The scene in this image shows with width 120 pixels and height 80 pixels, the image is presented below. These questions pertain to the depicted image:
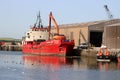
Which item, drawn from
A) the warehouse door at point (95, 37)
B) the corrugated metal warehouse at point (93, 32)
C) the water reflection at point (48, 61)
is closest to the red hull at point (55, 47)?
the water reflection at point (48, 61)

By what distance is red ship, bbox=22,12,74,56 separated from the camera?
81062mm

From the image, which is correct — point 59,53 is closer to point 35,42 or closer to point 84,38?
point 35,42

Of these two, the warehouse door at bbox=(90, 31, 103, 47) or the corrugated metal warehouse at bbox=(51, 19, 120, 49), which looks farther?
the warehouse door at bbox=(90, 31, 103, 47)

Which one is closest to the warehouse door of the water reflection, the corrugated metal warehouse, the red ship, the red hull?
the corrugated metal warehouse

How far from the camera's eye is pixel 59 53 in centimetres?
8231

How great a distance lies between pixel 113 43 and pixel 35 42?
1818cm

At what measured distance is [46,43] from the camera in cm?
8444

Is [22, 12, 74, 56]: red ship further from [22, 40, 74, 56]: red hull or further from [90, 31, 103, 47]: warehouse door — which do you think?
[90, 31, 103, 47]: warehouse door

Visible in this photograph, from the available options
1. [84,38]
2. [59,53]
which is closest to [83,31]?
[84,38]

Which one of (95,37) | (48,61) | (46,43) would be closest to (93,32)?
(95,37)

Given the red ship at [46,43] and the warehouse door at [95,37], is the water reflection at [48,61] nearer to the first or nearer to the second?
the red ship at [46,43]

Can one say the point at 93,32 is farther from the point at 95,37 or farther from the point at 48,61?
the point at 48,61

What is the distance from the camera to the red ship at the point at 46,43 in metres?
81.1

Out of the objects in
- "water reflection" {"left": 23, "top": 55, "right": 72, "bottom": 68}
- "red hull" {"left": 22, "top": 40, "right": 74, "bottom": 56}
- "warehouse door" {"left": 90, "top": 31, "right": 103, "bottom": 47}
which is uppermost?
"warehouse door" {"left": 90, "top": 31, "right": 103, "bottom": 47}
